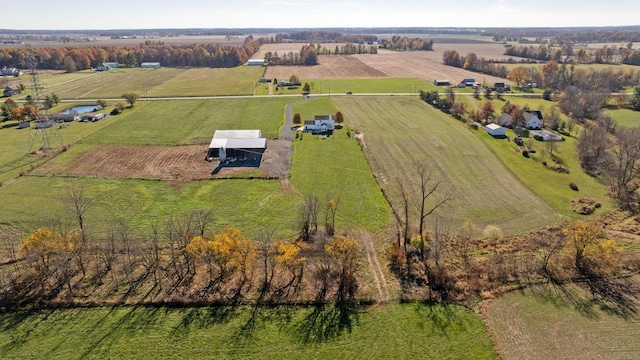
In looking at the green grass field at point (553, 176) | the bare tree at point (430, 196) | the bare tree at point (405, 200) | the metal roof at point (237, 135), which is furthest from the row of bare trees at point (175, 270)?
the metal roof at point (237, 135)

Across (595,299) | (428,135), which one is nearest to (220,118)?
(428,135)

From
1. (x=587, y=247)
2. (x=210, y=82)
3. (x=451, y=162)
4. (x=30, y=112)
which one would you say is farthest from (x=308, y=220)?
(x=210, y=82)

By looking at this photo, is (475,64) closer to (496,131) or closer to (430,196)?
(496,131)

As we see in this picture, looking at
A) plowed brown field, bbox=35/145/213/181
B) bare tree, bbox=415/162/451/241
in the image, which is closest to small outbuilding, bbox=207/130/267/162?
plowed brown field, bbox=35/145/213/181

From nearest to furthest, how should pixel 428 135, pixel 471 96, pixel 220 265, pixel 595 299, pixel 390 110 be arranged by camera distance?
pixel 595 299 → pixel 220 265 → pixel 428 135 → pixel 390 110 → pixel 471 96

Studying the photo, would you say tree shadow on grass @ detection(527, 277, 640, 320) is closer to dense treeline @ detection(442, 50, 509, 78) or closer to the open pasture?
the open pasture

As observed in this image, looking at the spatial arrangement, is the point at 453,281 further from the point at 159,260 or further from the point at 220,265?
the point at 159,260
